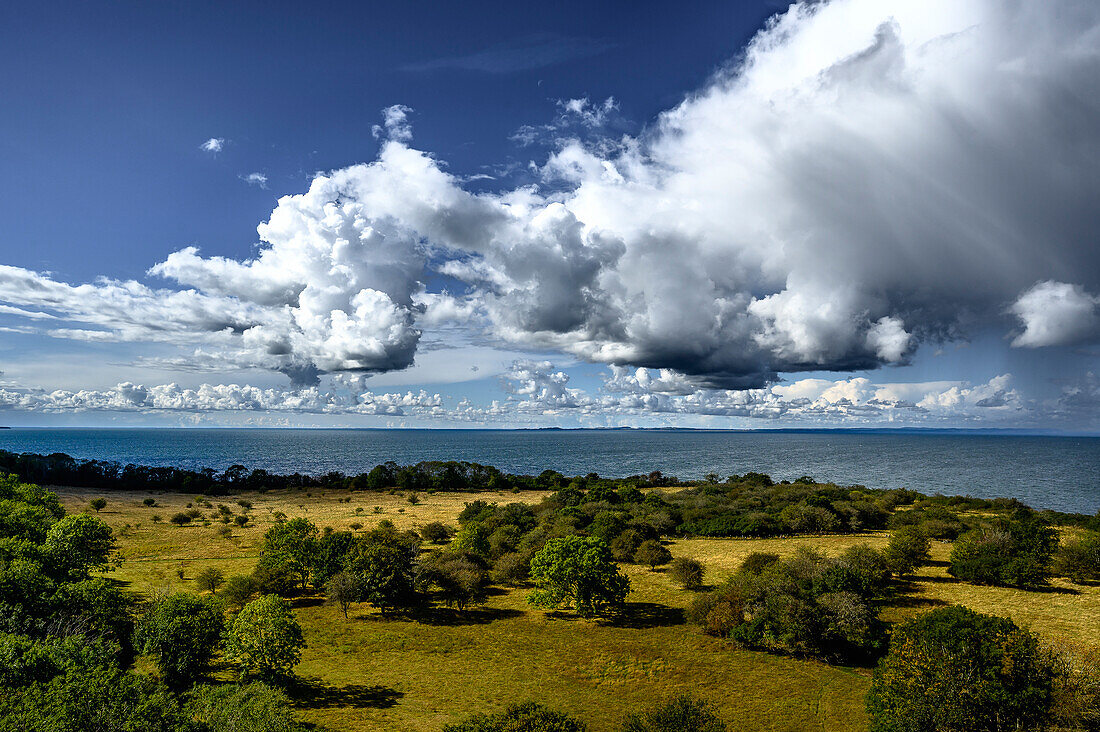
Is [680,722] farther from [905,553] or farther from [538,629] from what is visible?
[905,553]

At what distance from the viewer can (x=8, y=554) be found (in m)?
31.7

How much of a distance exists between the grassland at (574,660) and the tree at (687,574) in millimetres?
1619

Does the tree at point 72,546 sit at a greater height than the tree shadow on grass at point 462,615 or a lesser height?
greater

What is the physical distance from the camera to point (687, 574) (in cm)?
4759

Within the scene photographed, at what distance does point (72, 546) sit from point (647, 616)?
4216cm

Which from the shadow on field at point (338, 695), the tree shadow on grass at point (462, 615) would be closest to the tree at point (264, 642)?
the shadow on field at point (338, 695)

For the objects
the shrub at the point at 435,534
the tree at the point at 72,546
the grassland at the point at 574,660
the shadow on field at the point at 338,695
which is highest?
the tree at the point at 72,546

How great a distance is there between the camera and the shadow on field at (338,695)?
26594 mm

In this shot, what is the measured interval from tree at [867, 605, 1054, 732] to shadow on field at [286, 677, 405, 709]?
2391 cm

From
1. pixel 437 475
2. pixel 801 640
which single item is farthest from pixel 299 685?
pixel 437 475

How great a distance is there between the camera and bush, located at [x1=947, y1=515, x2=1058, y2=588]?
4472cm

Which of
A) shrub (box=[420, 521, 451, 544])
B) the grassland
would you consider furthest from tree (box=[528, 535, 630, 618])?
shrub (box=[420, 521, 451, 544])

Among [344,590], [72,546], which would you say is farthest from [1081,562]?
[72,546]

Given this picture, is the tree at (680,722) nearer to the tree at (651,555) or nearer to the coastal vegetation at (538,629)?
the coastal vegetation at (538,629)
